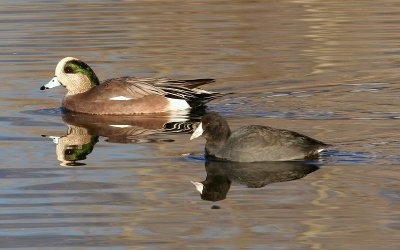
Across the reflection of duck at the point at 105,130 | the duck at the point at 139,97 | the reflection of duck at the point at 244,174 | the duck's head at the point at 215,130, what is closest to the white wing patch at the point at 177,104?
the duck at the point at 139,97

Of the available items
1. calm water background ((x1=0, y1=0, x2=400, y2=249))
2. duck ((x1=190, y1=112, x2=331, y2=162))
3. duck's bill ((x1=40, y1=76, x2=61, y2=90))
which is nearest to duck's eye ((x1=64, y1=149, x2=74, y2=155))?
calm water background ((x1=0, y1=0, x2=400, y2=249))

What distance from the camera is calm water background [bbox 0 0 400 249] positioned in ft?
26.2

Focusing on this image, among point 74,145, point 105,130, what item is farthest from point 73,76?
point 74,145

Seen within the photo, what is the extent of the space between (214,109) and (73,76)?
1.73 meters

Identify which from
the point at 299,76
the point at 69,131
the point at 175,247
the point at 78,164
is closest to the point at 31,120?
the point at 69,131

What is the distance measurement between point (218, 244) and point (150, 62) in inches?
340

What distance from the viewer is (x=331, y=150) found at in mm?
10258

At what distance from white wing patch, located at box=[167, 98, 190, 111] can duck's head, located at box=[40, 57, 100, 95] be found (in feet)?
3.40

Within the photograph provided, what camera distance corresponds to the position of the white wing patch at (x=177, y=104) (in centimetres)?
1330

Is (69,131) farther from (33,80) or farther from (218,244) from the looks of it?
(218,244)

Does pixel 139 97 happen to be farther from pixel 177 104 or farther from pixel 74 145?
pixel 74 145

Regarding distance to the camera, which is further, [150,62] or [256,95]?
[150,62]

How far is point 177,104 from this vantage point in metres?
13.3

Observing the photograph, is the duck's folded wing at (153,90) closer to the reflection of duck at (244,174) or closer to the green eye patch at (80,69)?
the green eye patch at (80,69)
